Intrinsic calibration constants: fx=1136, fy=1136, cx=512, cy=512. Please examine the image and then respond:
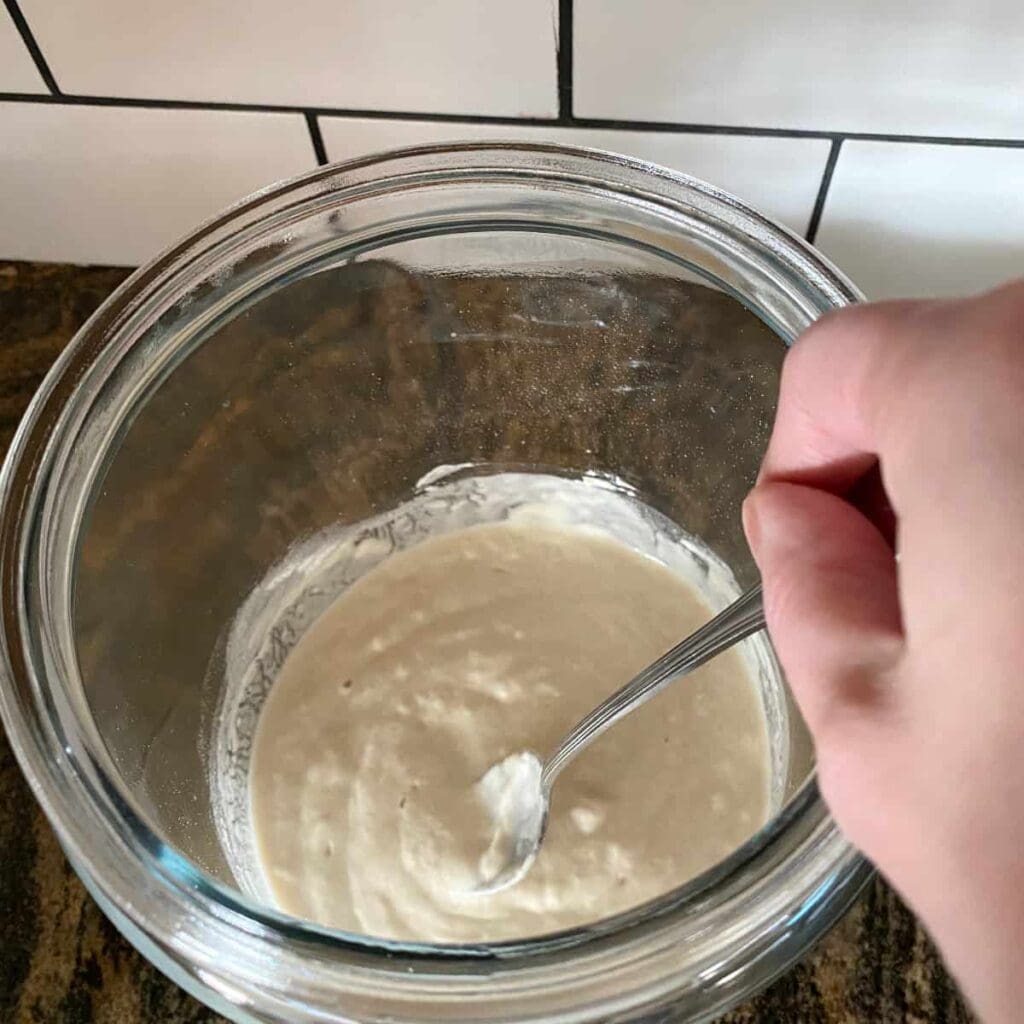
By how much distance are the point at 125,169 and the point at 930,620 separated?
1.81 feet

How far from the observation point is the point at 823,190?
0.61 m

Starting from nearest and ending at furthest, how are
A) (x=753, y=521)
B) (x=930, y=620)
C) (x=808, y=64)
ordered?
(x=930, y=620) → (x=753, y=521) → (x=808, y=64)

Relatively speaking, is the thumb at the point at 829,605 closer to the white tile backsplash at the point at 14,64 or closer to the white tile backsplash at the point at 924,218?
the white tile backsplash at the point at 924,218

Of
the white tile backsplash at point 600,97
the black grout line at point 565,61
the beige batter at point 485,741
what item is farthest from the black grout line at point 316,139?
the beige batter at point 485,741

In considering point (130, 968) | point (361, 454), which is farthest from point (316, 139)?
point (130, 968)

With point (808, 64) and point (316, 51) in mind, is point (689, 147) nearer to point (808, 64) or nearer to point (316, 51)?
point (808, 64)

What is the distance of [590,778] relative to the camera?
2.02 ft

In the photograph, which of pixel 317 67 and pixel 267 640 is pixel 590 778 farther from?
pixel 317 67

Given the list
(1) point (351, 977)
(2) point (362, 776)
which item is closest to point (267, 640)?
(2) point (362, 776)

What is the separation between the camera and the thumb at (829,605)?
1.02ft

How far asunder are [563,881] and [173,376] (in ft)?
1.07

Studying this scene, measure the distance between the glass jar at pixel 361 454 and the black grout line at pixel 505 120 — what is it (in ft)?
0.14

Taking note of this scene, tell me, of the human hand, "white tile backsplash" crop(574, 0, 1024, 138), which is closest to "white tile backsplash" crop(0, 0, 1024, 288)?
"white tile backsplash" crop(574, 0, 1024, 138)

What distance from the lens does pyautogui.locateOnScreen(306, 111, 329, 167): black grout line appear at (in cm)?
61
